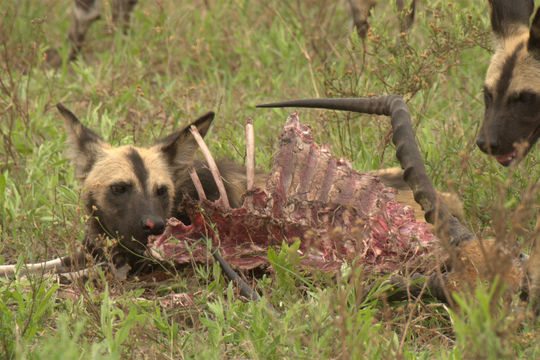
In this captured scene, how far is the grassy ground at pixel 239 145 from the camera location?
108 inches

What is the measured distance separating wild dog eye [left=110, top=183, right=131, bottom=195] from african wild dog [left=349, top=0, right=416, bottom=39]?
1.98 m

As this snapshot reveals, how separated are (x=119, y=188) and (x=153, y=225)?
0.38 m

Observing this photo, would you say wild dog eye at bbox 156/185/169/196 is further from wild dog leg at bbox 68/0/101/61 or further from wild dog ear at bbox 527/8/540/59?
wild dog leg at bbox 68/0/101/61

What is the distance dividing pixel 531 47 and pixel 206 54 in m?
3.74

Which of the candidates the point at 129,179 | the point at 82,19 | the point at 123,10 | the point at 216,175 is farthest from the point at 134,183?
the point at 123,10

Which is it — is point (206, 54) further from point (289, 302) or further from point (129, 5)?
point (289, 302)

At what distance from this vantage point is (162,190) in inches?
165

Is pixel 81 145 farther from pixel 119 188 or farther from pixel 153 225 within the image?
pixel 153 225

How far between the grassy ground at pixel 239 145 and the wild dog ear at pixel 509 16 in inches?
17.6

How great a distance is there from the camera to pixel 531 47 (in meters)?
4.00

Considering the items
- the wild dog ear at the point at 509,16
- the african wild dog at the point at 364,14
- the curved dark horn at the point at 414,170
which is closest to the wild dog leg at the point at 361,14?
the african wild dog at the point at 364,14

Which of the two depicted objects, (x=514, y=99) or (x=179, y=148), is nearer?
(x=514, y=99)

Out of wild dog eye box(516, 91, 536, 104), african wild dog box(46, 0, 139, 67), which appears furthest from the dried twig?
african wild dog box(46, 0, 139, 67)

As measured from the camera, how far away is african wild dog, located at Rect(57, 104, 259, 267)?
398 centimetres
